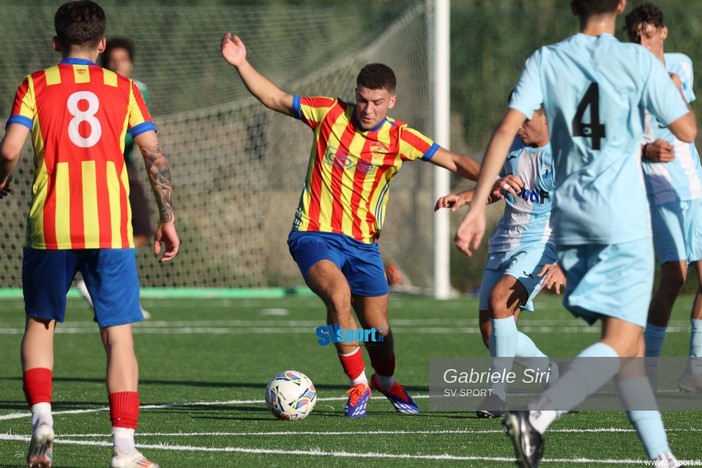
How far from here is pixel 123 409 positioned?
5.70 metres

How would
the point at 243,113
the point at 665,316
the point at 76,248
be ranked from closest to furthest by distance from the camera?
the point at 76,248, the point at 665,316, the point at 243,113

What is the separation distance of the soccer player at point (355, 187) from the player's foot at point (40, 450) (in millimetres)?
2703

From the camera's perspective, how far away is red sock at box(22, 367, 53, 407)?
581 centimetres

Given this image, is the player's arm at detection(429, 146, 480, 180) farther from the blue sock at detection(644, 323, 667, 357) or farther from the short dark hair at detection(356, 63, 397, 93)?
the blue sock at detection(644, 323, 667, 357)

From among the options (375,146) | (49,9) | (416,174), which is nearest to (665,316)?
(375,146)

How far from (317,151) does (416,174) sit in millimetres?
14255

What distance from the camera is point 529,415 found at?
194 inches

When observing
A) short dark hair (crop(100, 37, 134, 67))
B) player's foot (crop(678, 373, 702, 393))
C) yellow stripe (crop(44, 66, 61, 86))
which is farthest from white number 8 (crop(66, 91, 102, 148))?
short dark hair (crop(100, 37, 134, 67))

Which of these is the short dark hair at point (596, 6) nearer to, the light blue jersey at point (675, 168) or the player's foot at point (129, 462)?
the player's foot at point (129, 462)

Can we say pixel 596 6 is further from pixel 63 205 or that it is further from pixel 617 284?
pixel 63 205

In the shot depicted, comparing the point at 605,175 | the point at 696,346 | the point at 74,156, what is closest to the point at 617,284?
the point at 605,175

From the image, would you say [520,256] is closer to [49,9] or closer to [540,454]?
[540,454]

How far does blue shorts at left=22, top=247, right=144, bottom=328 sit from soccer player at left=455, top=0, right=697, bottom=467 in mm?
1578

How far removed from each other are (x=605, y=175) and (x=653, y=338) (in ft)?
12.2
